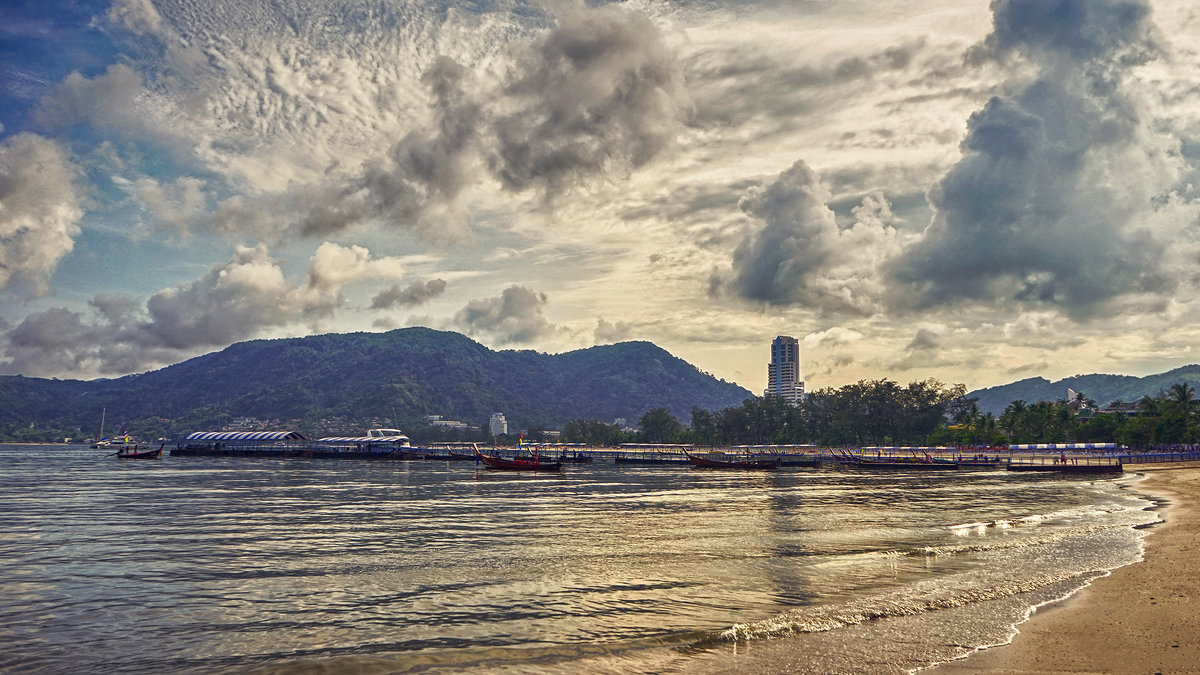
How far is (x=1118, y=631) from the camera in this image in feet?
52.8

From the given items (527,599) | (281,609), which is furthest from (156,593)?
(527,599)

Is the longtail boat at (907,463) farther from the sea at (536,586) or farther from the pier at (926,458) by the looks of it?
the sea at (536,586)

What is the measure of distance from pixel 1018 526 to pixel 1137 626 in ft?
88.1

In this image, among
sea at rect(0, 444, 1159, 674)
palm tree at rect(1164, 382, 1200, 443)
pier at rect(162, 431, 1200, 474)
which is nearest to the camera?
sea at rect(0, 444, 1159, 674)

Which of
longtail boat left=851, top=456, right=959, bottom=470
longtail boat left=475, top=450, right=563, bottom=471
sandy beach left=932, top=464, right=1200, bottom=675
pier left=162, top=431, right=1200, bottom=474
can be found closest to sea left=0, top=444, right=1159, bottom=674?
sandy beach left=932, top=464, right=1200, bottom=675

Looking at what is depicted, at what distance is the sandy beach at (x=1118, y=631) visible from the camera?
541 inches

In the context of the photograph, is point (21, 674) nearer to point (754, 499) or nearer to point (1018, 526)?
point (1018, 526)

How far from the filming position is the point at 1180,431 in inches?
5620

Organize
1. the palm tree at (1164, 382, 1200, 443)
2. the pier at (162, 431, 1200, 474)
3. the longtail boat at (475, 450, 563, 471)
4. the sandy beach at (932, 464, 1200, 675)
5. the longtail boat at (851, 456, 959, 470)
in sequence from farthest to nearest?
the palm tree at (1164, 382, 1200, 443) < the longtail boat at (851, 456, 959, 470) < the longtail boat at (475, 450, 563, 471) < the pier at (162, 431, 1200, 474) < the sandy beach at (932, 464, 1200, 675)

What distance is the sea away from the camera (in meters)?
16.3

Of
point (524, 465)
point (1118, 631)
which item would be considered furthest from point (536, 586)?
point (524, 465)

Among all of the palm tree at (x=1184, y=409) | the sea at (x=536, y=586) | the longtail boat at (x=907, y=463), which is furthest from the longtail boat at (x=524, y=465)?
the palm tree at (x=1184, y=409)

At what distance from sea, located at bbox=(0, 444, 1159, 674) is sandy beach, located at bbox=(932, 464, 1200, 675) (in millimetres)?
742

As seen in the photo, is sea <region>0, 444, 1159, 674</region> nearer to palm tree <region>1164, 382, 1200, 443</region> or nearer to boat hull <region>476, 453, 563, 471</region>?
boat hull <region>476, 453, 563, 471</region>
